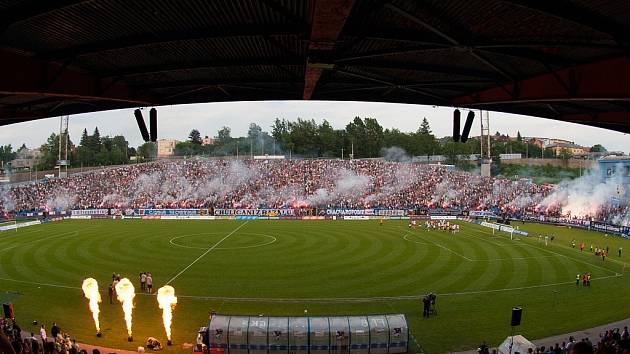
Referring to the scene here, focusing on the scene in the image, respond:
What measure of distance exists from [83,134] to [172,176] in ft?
Result: 335

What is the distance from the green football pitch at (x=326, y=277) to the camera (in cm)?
2472

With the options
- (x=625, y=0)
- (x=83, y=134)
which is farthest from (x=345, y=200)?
(x=83, y=134)

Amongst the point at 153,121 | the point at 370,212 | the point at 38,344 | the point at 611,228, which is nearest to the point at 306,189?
the point at 370,212

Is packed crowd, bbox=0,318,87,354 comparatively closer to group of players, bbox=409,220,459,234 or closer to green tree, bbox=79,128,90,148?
group of players, bbox=409,220,459,234

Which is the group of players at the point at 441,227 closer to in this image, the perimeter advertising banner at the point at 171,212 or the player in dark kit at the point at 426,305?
the player in dark kit at the point at 426,305

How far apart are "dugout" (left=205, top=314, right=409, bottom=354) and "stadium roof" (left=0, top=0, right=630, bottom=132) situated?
9.56m

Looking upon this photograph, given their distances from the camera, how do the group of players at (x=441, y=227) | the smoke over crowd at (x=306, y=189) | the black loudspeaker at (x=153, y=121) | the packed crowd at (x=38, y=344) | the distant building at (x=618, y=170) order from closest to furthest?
the packed crowd at (x=38, y=344) → the black loudspeaker at (x=153, y=121) → the group of players at (x=441, y=227) → the distant building at (x=618, y=170) → the smoke over crowd at (x=306, y=189)

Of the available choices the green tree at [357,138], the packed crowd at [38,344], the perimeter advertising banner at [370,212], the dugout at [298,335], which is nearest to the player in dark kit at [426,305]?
the dugout at [298,335]

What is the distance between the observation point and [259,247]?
45.9 meters

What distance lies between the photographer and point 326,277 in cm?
3400

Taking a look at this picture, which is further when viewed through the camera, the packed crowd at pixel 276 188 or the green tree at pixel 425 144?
the green tree at pixel 425 144

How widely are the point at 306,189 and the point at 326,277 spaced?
178ft

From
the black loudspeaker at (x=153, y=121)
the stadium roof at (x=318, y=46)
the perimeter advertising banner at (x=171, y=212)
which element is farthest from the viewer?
the perimeter advertising banner at (x=171, y=212)

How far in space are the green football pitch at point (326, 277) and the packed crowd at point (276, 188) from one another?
2491 cm
